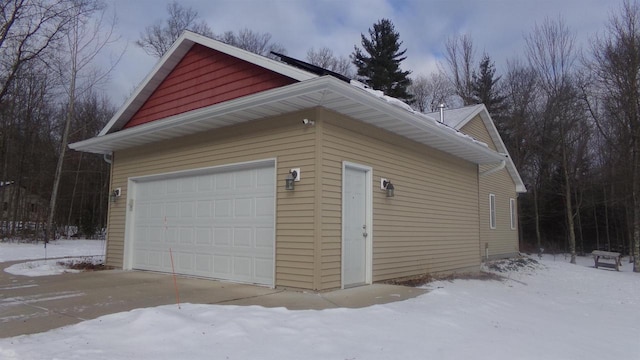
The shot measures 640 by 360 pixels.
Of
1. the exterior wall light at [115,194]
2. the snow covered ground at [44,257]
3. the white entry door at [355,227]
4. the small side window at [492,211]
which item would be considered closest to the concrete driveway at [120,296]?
the white entry door at [355,227]

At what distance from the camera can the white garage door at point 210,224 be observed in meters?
8.12

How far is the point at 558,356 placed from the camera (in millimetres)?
4652

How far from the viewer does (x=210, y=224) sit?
903cm

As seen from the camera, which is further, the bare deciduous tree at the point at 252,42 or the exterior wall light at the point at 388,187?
the bare deciduous tree at the point at 252,42

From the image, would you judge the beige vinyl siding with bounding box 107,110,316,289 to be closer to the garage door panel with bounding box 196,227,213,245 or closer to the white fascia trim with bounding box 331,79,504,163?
the white fascia trim with bounding box 331,79,504,163

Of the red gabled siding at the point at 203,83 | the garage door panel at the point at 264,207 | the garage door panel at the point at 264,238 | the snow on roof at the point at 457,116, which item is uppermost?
the snow on roof at the point at 457,116

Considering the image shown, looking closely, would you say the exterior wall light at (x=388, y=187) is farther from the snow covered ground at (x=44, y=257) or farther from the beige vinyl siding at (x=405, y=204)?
the snow covered ground at (x=44, y=257)

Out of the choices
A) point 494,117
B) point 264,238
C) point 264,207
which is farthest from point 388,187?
point 494,117

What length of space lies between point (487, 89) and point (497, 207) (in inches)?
673

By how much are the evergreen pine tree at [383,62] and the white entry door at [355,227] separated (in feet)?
83.3

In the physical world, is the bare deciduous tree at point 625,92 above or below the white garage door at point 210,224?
above

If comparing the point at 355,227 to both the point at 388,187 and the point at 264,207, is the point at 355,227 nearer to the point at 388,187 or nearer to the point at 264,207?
the point at 388,187

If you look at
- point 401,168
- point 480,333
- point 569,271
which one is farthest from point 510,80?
point 480,333

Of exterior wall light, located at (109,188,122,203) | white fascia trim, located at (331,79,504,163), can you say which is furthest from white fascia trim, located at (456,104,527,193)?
exterior wall light, located at (109,188,122,203)
